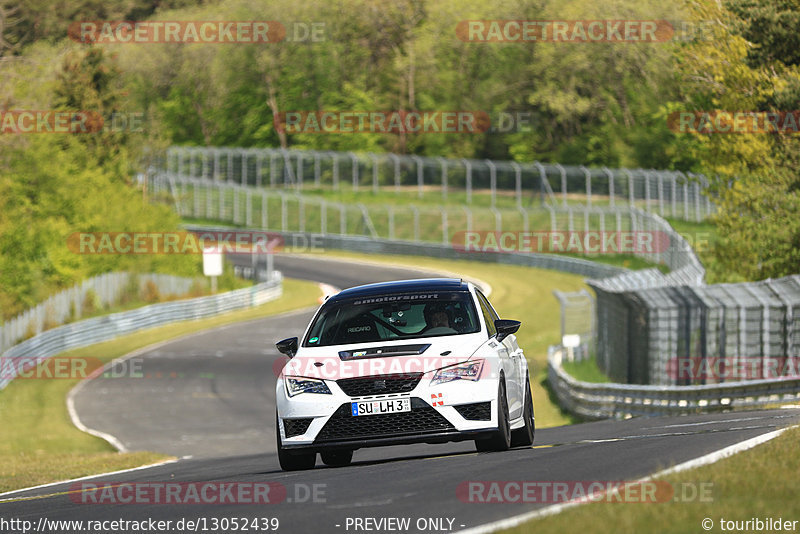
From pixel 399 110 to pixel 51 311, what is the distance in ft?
190

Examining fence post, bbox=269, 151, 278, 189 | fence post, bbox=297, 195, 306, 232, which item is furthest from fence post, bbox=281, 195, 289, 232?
fence post, bbox=269, 151, 278, 189

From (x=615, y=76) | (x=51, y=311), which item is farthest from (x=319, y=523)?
(x=615, y=76)

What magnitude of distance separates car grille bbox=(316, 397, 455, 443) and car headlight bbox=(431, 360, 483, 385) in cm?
27

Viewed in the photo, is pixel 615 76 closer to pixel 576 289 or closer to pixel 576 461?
pixel 576 289

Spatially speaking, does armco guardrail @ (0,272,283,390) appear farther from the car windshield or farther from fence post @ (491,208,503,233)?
the car windshield

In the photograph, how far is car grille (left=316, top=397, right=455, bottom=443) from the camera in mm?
11727

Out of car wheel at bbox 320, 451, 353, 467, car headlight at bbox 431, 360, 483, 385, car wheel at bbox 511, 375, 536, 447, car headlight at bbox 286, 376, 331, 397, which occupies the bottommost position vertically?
car wheel at bbox 320, 451, 353, 467

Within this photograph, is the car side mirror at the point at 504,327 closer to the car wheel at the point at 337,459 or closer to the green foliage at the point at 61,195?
the car wheel at the point at 337,459

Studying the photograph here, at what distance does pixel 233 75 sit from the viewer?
107 m

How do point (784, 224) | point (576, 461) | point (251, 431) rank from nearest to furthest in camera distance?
point (576, 461) → point (251, 431) → point (784, 224)

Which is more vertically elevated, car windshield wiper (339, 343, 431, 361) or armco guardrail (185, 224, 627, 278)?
car windshield wiper (339, 343, 431, 361)

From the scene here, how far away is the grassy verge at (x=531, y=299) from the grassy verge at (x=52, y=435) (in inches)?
380

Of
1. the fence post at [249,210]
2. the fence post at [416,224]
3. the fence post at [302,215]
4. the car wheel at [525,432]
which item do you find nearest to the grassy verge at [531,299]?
the fence post at [416,224]

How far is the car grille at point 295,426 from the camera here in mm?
11914
